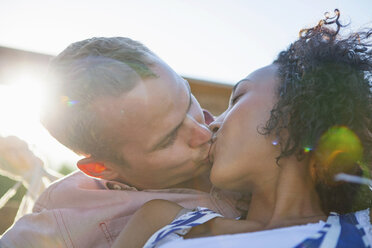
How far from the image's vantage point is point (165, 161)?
133cm

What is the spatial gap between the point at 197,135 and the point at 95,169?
1.33 feet

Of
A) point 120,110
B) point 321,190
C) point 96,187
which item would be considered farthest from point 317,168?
point 96,187

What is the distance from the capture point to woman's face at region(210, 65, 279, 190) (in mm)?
1224

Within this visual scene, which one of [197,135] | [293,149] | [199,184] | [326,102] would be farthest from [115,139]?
[326,102]

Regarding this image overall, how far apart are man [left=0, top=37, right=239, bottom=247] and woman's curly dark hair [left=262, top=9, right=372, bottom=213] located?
0.28m

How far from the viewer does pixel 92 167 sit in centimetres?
143

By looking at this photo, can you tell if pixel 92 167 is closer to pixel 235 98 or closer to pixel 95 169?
pixel 95 169

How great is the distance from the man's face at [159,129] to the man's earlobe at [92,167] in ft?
0.16

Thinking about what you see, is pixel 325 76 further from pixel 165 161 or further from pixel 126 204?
pixel 126 204

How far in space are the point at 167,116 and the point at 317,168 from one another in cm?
50

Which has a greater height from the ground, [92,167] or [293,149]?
[293,149]

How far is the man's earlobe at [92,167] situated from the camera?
1.41 metres

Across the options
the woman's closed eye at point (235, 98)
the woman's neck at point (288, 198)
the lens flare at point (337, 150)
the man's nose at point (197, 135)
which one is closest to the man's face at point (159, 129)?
the man's nose at point (197, 135)

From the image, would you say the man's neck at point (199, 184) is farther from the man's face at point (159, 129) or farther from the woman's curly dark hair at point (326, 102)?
the woman's curly dark hair at point (326, 102)
